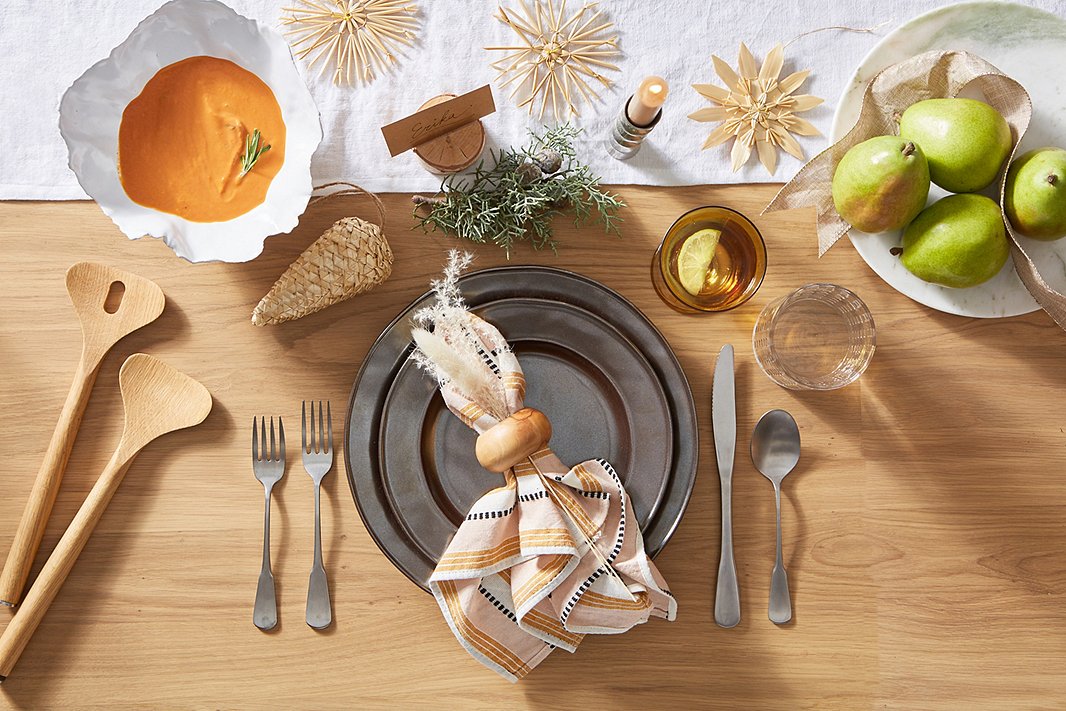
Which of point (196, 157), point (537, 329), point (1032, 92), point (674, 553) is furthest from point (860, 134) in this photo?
point (196, 157)

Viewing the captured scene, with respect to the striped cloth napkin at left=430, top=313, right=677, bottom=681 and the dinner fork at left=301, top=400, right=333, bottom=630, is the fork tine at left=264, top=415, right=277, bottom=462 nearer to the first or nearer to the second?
the dinner fork at left=301, top=400, right=333, bottom=630

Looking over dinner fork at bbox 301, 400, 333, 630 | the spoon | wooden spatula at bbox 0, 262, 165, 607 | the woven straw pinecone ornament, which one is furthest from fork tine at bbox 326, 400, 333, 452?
the spoon

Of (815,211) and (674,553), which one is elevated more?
(815,211)

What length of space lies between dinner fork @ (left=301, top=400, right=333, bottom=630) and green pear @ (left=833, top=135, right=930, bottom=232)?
672 millimetres

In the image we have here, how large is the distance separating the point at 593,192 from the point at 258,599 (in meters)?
0.65

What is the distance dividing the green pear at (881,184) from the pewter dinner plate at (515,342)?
0.27m

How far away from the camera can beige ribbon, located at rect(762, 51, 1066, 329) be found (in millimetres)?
805

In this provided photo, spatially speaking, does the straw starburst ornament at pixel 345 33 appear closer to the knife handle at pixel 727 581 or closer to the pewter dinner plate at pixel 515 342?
the pewter dinner plate at pixel 515 342

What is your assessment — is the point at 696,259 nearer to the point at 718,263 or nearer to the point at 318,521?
the point at 718,263

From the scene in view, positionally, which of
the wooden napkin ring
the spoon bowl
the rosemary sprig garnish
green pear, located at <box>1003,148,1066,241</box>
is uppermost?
the rosemary sprig garnish

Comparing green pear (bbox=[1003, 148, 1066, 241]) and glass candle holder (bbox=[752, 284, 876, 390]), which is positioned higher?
green pear (bbox=[1003, 148, 1066, 241])

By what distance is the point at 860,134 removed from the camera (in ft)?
2.79

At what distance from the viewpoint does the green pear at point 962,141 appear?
78 centimetres

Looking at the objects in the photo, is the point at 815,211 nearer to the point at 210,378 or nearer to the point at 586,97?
the point at 586,97
